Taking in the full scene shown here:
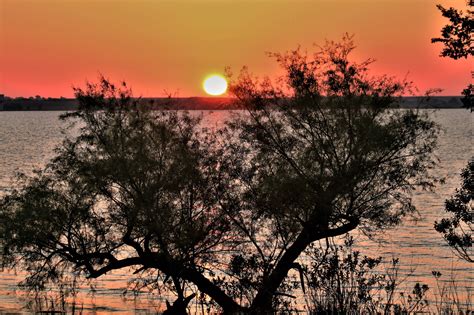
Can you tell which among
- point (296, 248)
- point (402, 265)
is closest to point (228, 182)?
point (296, 248)

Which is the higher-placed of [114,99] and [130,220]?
[114,99]

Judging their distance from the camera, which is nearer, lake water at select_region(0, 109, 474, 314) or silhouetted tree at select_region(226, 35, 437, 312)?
silhouetted tree at select_region(226, 35, 437, 312)

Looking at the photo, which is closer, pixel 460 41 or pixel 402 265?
pixel 460 41

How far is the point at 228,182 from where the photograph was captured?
3669 cm

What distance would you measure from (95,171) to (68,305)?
1225 centimetres

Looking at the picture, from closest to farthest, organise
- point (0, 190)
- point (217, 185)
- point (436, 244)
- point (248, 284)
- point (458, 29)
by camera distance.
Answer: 1. point (458, 29)
2. point (248, 284)
3. point (217, 185)
4. point (436, 244)
5. point (0, 190)

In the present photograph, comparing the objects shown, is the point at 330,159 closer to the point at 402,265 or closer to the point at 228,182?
the point at 228,182

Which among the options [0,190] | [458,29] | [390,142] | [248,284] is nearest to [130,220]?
[248,284]

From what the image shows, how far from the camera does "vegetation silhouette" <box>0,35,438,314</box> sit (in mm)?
34344

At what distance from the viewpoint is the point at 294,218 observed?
116ft

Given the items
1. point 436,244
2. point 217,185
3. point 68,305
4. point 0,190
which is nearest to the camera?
point 217,185

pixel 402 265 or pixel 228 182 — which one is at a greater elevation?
pixel 228 182

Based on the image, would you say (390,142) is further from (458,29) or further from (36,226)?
(36,226)

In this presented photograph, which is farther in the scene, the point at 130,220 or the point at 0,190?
the point at 0,190
